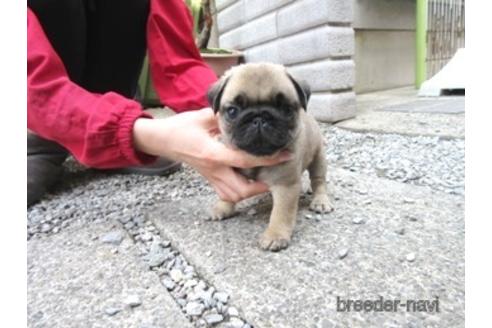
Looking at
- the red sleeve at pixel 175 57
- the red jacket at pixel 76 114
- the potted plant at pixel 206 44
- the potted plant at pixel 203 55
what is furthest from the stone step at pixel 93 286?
the potted plant at pixel 206 44

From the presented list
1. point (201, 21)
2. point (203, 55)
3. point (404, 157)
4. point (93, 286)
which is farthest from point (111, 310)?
point (201, 21)

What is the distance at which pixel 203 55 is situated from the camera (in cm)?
470

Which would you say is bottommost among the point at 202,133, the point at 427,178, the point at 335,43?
the point at 427,178

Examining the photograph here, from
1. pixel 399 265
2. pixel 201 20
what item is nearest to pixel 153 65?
pixel 399 265

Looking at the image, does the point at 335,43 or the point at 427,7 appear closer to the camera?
the point at 335,43

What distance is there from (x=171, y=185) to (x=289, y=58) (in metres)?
2.06

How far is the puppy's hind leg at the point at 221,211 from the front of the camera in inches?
74.7

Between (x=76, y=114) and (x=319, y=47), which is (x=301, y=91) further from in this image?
(x=319, y=47)

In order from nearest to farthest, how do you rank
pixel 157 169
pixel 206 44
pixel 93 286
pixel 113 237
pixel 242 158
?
1. pixel 93 286
2. pixel 242 158
3. pixel 113 237
4. pixel 157 169
5. pixel 206 44

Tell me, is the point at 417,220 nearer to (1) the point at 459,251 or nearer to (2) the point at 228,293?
(1) the point at 459,251

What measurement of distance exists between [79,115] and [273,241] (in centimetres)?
91

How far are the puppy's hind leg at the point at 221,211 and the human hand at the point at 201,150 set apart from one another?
8 cm

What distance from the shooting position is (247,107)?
1.69 m

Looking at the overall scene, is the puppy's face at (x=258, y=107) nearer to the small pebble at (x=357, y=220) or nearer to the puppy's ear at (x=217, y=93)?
the puppy's ear at (x=217, y=93)
